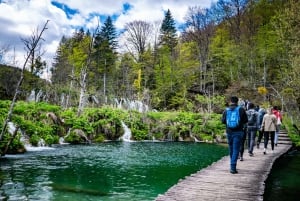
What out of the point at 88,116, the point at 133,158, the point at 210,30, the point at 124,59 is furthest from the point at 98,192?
the point at 124,59

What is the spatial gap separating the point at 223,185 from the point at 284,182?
202 inches

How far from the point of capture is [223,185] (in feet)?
27.8

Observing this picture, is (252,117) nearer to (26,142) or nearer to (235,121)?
(235,121)

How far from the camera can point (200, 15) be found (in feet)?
156

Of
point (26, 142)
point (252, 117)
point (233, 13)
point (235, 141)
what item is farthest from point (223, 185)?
point (233, 13)

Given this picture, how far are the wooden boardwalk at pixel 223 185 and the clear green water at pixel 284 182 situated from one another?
2.39 feet

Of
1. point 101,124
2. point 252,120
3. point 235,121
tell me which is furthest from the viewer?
point 101,124

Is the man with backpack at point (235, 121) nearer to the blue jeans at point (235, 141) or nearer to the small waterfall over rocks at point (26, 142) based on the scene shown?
the blue jeans at point (235, 141)

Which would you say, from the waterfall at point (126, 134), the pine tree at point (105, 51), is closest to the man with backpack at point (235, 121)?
the waterfall at point (126, 134)

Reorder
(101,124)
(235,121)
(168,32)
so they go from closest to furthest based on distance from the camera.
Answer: (235,121), (101,124), (168,32)

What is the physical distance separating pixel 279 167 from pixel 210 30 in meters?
33.1

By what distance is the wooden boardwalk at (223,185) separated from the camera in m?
7.42

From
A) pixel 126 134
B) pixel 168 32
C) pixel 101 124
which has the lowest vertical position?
pixel 126 134

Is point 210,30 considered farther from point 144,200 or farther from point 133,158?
point 144,200
